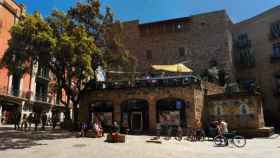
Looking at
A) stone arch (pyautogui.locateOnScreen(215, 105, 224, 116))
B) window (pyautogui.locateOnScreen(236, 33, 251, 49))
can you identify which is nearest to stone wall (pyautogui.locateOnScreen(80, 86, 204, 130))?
stone arch (pyautogui.locateOnScreen(215, 105, 224, 116))

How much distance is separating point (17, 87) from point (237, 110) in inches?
1133

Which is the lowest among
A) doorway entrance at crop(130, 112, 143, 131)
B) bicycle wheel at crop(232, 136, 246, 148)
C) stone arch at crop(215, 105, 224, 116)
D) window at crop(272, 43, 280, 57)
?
bicycle wheel at crop(232, 136, 246, 148)

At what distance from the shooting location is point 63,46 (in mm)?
16344

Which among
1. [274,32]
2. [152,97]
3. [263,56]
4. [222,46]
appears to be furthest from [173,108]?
[274,32]

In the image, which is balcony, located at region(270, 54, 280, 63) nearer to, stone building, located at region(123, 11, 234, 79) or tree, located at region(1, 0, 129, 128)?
stone building, located at region(123, 11, 234, 79)

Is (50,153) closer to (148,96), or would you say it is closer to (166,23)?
(148,96)

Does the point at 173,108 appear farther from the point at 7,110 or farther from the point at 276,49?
the point at 7,110

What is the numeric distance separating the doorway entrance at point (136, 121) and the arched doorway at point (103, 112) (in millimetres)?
2248

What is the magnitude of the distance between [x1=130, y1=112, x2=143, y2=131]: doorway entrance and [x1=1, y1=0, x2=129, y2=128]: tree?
5.36m

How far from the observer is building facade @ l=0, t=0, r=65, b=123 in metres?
31.9

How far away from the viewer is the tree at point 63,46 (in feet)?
54.7

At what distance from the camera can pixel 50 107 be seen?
41.2 meters

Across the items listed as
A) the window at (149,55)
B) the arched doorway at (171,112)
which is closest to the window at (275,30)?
the window at (149,55)

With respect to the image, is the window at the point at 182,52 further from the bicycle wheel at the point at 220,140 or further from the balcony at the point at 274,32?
the bicycle wheel at the point at 220,140
